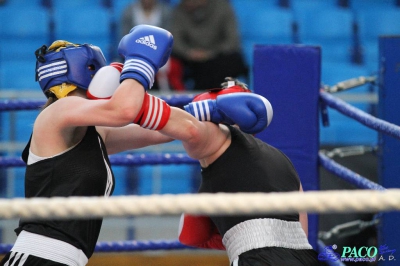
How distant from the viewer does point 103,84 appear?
1.74 meters

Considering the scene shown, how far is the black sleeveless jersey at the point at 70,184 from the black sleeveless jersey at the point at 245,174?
327 mm

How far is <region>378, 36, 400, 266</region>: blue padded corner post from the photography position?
7.50 feet

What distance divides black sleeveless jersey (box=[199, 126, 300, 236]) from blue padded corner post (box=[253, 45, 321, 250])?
0.68m

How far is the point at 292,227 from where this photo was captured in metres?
1.79

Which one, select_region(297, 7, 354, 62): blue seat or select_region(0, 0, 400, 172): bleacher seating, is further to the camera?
select_region(297, 7, 354, 62): blue seat

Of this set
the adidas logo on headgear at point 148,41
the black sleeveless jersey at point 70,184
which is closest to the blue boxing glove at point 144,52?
the adidas logo on headgear at point 148,41

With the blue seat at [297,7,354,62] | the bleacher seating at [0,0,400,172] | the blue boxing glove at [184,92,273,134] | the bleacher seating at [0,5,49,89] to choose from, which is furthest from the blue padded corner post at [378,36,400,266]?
the bleacher seating at [0,5,49,89]

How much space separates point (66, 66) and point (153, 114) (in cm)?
33

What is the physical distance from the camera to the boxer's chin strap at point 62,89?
6.02ft

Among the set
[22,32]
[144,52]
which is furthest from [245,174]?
[22,32]

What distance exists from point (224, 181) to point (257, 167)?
0.10 metres

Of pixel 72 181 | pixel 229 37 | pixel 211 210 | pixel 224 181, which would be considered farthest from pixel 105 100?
pixel 229 37

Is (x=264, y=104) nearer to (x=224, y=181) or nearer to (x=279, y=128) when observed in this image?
(x=224, y=181)

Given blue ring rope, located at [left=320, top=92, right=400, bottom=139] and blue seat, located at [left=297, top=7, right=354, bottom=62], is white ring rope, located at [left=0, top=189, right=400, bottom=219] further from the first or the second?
blue seat, located at [left=297, top=7, right=354, bottom=62]
